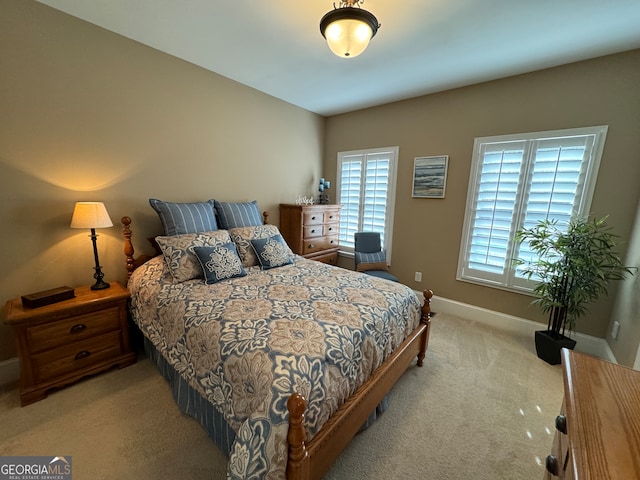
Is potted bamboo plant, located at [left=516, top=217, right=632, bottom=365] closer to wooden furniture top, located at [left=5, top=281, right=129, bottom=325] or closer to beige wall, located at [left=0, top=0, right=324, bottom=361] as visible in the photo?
beige wall, located at [left=0, top=0, right=324, bottom=361]

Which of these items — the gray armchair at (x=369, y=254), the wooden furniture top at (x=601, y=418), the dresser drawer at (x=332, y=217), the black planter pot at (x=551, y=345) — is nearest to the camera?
the wooden furniture top at (x=601, y=418)

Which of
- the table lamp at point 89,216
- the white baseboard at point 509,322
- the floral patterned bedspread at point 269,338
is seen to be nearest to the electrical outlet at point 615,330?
the white baseboard at point 509,322

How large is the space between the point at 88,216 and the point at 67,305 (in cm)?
64

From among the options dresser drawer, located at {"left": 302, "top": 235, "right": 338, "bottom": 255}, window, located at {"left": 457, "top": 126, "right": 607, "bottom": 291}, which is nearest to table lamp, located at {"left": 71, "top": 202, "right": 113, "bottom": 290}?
dresser drawer, located at {"left": 302, "top": 235, "right": 338, "bottom": 255}

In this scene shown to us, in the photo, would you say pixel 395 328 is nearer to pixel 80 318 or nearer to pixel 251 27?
pixel 80 318

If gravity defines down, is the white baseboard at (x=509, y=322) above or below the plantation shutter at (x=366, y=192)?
below

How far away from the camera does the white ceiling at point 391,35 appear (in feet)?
5.68

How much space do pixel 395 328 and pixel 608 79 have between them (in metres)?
2.78

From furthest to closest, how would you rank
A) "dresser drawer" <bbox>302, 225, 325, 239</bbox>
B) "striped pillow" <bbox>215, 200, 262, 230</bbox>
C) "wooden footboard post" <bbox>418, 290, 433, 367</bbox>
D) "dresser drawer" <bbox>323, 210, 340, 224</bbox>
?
1. "dresser drawer" <bbox>323, 210, 340, 224</bbox>
2. "dresser drawer" <bbox>302, 225, 325, 239</bbox>
3. "striped pillow" <bbox>215, 200, 262, 230</bbox>
4. "wooden footboard post" <bbox>418, 290, 433, 367</bbox>

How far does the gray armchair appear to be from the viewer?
11.0 ft

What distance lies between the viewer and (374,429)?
1.65 meters

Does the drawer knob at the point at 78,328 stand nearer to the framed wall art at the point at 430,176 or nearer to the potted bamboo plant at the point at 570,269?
the framed wall art at the point at 430,176

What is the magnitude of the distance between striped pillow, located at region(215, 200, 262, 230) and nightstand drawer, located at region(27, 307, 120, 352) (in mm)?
1178

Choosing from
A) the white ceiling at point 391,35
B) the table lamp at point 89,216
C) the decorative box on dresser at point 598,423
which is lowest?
Result: the decorative box on dresser at point 598,423
